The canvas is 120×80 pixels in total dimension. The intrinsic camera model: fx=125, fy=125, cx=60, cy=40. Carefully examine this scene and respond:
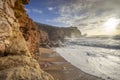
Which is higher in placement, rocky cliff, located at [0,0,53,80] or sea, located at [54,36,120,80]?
rocky cliff, located at [0,0,53,80]

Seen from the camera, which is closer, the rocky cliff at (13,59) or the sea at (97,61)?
the rocky cliff at (13,59)

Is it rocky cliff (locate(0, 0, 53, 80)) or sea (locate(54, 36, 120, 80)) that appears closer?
rocky cliff (locate(0, 0, 53, 80))

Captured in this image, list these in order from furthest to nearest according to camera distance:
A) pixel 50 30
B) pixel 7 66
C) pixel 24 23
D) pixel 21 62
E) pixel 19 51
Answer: pixel 50 30 < pixel 24 23 < pixel 19 51 < pixel 21 62 < pixel 7 66

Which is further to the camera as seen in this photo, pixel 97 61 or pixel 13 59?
pixel 97 61

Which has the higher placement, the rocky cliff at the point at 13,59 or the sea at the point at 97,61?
the rocky cliff at the point at 13,59

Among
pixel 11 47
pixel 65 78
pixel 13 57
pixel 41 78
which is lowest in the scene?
pixel 65 78

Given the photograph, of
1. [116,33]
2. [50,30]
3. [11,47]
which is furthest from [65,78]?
[116,33]

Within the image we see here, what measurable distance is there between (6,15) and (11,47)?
1131 mm

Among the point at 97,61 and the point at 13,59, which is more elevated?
the point at 13,59

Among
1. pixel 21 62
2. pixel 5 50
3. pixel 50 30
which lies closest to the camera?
pixel 21 62

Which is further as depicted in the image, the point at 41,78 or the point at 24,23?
the point at 24,23

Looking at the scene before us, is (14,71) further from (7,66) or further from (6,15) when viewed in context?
(6,15)

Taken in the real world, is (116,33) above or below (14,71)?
above

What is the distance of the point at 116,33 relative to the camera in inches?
2248
